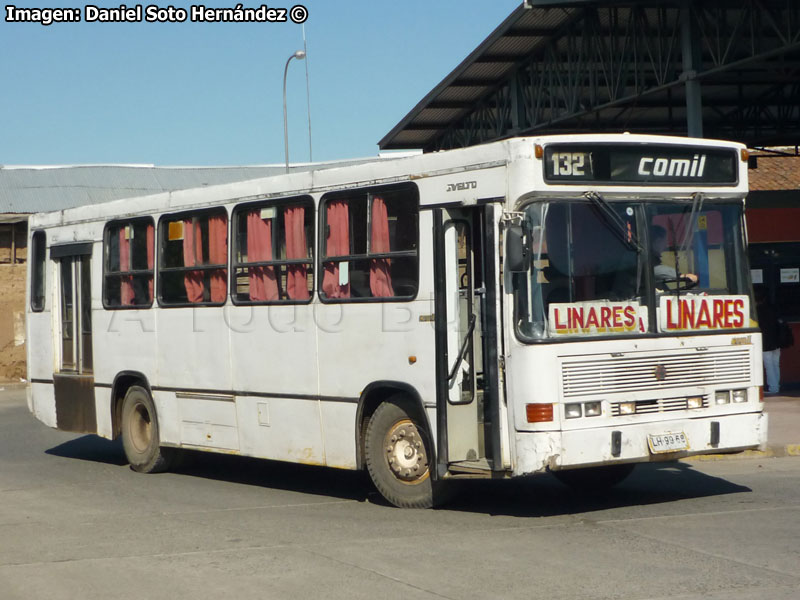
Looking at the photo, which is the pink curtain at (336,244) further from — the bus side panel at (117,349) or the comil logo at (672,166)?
the bus side panel at (117,349)

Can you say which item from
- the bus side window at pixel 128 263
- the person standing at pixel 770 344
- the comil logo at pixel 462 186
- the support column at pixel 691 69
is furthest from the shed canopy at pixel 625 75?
the comil logo at pixel 462 186

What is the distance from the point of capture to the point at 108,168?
Result: 5791 cm

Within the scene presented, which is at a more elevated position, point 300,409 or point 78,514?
point 300,409

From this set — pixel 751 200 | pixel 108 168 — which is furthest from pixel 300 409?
pixel 108 168

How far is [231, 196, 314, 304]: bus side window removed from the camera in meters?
11.0

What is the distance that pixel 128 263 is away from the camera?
13625 millimetres

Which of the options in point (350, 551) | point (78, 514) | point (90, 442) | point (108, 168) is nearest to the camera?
point (350, 551)

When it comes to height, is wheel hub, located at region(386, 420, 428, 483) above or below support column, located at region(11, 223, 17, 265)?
below

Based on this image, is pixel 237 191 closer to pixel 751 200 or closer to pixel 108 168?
pixel 751 200

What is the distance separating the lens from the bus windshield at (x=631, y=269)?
30.0 ft

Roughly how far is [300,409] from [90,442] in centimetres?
726

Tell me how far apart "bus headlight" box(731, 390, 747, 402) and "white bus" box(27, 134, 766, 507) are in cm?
4

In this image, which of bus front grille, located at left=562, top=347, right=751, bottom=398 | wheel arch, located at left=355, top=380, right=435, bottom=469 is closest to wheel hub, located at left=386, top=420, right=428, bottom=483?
wheel arch, located at left=355, top=380, right=435, bottom=469

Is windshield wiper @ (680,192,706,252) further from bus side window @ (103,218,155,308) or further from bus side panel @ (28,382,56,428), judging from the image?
bus side panel @ (28,382,56,428)
